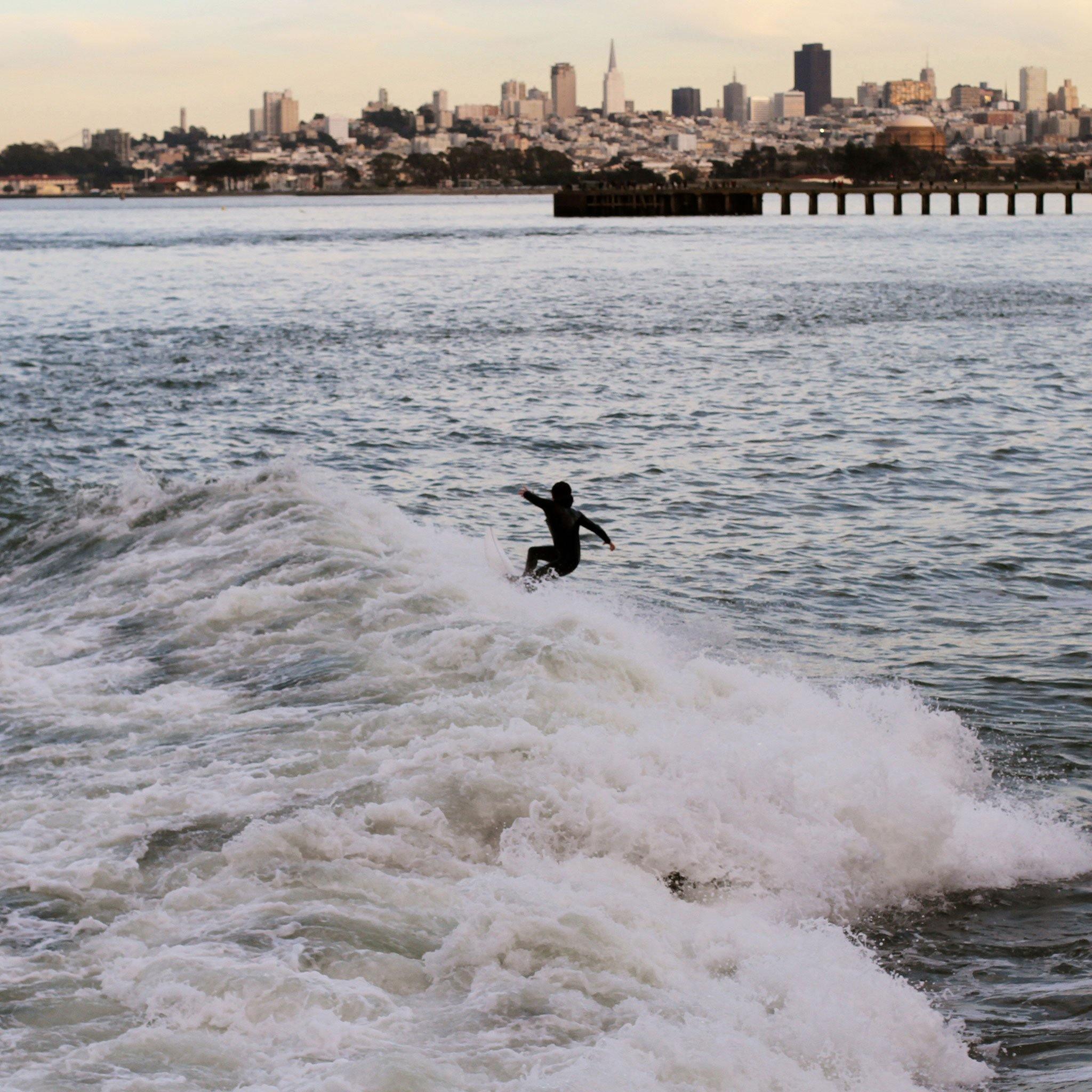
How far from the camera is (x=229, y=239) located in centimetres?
11962

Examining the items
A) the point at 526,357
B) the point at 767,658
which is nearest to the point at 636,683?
the point at 767,658

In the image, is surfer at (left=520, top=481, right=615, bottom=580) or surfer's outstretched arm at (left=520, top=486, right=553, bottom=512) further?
surfer at (left=520, top=481, right=615, bottom=580)

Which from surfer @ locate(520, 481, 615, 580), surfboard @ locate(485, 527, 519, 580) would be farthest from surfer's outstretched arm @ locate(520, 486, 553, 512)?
surfboard @ locate(485, 527, 519, 580)

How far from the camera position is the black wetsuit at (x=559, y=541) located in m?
14.7

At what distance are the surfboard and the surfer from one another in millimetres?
329

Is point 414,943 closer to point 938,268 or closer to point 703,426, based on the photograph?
point 703,426

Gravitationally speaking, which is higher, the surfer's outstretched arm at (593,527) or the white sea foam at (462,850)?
the surfer's outstretched arm at (593,527)

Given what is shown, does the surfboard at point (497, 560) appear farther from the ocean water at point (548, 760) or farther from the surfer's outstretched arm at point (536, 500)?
the surfer's outstretched arm at point (536, 500)

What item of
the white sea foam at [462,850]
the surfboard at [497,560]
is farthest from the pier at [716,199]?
the white sea foam at [462,850]

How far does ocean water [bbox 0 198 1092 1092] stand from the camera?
725 cm

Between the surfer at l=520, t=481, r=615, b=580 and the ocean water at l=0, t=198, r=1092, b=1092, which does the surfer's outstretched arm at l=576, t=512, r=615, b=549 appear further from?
the ocean water at l=0, t=198, r=1092, b=1092

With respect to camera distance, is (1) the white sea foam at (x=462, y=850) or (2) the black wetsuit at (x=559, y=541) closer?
(1) the white sea foam at (x=462, y=850)

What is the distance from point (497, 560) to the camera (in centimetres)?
1584

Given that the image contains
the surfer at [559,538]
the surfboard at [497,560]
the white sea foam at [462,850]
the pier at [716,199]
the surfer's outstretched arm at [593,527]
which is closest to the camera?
the white sea foam at [462,850]
